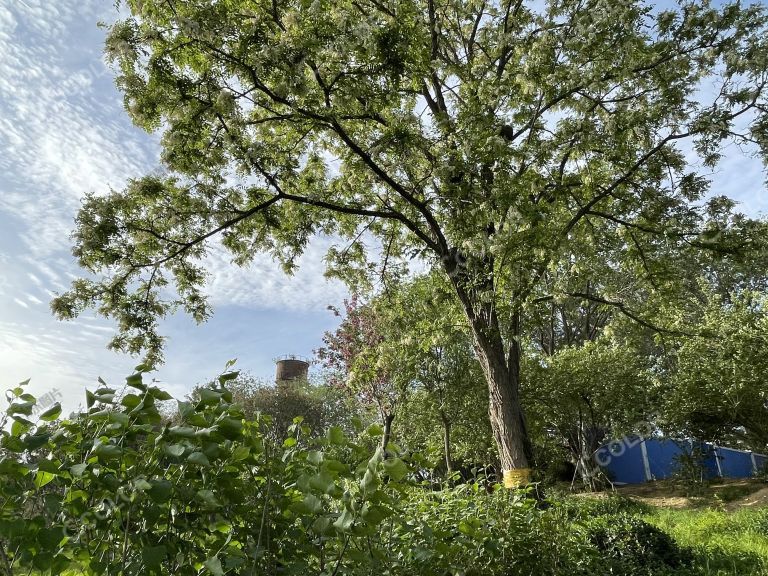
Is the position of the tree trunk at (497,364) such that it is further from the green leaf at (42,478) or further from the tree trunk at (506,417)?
the green leaf at (42,478)

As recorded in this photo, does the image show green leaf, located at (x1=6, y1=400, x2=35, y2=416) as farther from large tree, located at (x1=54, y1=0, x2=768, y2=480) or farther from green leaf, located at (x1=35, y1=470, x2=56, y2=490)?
large tree, located at (x1=54, y1=0, x2=768, y2=480)

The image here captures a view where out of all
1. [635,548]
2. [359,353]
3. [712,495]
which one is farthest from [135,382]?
[712,495]

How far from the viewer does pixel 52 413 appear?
4.91 ft

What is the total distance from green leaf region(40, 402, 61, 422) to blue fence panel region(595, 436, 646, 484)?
2326 cm

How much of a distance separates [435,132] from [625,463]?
20.6m

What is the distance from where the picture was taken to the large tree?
6.48 meters

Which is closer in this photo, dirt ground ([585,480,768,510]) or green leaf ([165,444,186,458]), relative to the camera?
green leaf ([165,444,186,458])

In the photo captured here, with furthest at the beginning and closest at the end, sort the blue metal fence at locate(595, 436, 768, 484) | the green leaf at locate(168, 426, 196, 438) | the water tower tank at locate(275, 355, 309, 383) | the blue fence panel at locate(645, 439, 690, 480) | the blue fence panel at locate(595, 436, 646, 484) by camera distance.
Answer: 1. the water tower tank at locate(275, 355, 309, 383)
2. the blue fence panel at locate(595, 436, 646, 484)
3. the blue fence panel at locate(645, 439, 690, 480)
4. the blue metal fence at locate(595, 436, 768, 484)
5. the green leaf at locate(168, 426, 196, 438)

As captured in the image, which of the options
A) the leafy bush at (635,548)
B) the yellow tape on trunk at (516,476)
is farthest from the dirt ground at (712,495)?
the leafy bush at (635,548)

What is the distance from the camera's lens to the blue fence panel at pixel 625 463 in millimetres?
21547

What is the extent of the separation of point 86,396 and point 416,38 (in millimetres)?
6313

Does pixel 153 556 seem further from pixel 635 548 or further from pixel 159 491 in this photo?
pixel 635 548

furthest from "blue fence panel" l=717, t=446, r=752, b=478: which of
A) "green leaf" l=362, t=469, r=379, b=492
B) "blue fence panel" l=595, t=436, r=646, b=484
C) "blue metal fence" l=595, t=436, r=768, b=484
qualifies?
"green leaf" l=362, t=469, r=379, b=492

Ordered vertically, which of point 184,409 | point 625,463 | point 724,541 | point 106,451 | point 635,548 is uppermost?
Answer: point 625,463
